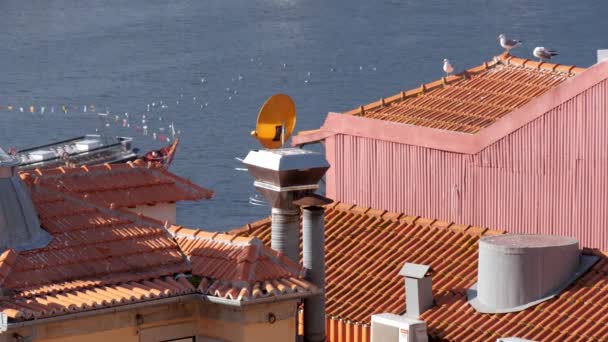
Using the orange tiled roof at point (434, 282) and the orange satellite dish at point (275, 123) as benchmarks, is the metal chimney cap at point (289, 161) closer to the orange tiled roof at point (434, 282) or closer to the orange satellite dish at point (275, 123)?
the orange satellite dish at point (275, 123)

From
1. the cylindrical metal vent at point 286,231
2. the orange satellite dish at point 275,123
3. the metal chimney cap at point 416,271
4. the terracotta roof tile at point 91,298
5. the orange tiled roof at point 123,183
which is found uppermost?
the orange satellite dish at point 275,123

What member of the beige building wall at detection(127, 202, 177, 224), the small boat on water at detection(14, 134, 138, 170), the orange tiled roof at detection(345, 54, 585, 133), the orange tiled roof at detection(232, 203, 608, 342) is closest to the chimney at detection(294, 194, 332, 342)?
the beige building wall at detection(127, 202, 177, 224)

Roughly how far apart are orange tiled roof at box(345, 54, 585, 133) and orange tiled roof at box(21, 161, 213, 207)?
6428 mm

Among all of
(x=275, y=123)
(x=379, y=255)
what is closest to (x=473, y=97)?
(x=379, y=255)

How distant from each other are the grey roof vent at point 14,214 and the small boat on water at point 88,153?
50.7 m

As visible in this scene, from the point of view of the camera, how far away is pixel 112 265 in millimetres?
11094

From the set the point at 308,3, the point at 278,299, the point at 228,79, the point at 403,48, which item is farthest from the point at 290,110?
the point at 308,3

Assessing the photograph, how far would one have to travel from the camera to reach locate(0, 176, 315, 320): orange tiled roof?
1047 cm

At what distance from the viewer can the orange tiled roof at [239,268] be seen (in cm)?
1076

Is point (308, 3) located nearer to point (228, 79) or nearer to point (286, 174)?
point (228, 79)

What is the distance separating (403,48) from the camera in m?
92.0

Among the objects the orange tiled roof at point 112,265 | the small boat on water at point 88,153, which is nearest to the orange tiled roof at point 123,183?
the orange tiled roof at point 112,265

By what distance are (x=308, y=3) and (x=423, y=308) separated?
104 m

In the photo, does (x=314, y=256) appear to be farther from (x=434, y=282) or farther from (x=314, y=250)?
(x=434, y=282)
